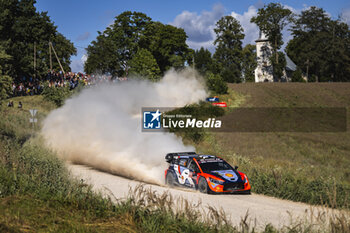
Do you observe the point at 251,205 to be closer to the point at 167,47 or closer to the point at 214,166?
the point at 214,166

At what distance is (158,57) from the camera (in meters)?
Result: 91.3

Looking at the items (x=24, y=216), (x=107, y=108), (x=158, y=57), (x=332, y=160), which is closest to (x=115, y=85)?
(x=107, y=108)

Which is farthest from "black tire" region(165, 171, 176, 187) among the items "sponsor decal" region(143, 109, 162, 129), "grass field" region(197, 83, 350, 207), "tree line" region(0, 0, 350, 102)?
"tree line" region(0, 0, 350, 102)

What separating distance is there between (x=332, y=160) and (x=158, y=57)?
66739 millimetres

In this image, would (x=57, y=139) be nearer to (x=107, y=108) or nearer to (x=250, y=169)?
(x=107, y=108)

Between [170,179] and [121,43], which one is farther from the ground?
[121,43]

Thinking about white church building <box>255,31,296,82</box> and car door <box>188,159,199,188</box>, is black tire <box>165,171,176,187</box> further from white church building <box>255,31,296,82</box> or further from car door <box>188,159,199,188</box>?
white church building <box>255,31,296,82</box>

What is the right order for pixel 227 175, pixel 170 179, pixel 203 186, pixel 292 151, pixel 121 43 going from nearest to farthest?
pixel 203 186
pixel 227 175
pixel 170 179
pixel 292 151
pixel 121 43

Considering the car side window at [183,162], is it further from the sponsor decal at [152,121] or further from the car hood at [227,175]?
the sponsor decal at [152,121]

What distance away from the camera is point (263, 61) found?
11106 centimetres

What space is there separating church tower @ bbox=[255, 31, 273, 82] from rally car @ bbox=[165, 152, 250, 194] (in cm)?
9681

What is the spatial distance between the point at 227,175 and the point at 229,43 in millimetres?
104154

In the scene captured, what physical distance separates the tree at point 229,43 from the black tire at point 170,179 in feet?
321

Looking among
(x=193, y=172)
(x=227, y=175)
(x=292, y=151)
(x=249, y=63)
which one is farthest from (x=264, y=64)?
(x=227, y=175)
